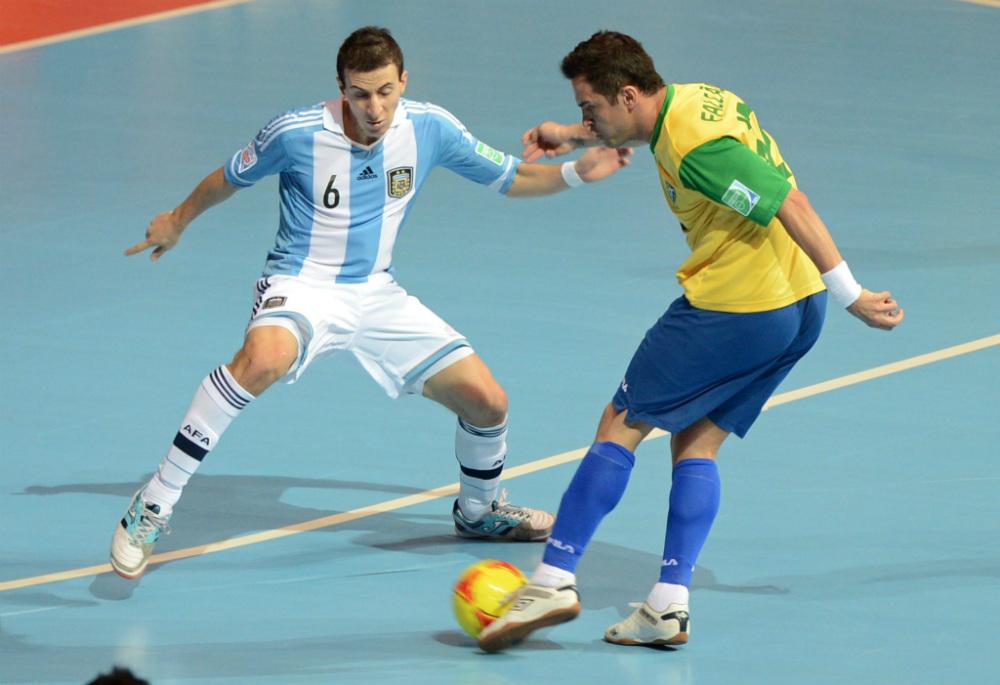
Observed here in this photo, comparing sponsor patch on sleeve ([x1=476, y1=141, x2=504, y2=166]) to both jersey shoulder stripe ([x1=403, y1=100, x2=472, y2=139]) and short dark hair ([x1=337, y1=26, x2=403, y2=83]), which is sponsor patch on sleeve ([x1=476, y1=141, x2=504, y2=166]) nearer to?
jersey shoulder stripe ([x1=403, y1=100, x2=472, y2=139])

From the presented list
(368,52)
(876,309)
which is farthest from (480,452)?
(876,309)

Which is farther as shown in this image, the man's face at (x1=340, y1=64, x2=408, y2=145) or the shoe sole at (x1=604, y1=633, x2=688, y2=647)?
the man's face at (x1=340, y1=64, x2=408, y2=145)

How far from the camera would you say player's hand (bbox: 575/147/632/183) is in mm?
7020

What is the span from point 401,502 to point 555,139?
1.61m

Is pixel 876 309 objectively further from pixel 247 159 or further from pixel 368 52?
pixel 247 159

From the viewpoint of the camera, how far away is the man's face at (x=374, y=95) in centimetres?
675

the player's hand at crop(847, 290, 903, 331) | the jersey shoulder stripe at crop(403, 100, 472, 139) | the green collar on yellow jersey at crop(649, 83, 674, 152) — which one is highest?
the jersey shoulder stripe at crop(403, 100, 472, 139)

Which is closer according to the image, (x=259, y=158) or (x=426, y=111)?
(x=259, y=158)

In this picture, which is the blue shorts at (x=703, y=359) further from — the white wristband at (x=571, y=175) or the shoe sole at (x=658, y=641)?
the white wristband at (x=571, y=175)

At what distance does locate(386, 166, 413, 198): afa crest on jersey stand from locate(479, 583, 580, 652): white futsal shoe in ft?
5.96

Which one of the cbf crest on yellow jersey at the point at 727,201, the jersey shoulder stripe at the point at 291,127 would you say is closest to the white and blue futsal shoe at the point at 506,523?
the cbf crest on yellow jersey at the point at 727,201

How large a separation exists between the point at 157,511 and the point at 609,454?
164cm

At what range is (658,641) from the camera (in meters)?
6.09

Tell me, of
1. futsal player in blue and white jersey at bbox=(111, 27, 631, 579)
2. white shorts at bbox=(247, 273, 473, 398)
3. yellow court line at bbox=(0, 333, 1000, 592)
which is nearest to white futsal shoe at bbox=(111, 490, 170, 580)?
yellow court line at bbox=(0, 333, 1000, 592)
